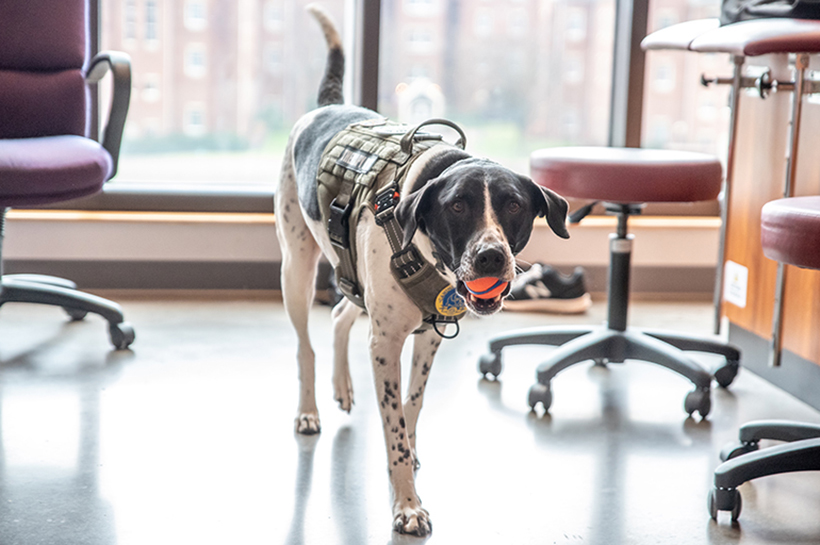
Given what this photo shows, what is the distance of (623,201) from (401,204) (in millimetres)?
960

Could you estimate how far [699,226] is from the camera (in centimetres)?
352

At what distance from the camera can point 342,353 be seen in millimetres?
2180

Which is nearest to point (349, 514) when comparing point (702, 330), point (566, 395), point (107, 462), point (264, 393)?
point (107, 462)

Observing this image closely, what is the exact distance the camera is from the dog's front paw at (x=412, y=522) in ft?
5.36

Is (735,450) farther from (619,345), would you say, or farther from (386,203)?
(386,203)

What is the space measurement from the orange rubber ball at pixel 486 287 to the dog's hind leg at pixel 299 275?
0.74m

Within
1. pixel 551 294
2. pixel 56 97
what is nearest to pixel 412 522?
pixel 551 294

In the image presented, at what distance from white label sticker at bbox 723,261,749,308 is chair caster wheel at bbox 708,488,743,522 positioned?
1127 millimetres

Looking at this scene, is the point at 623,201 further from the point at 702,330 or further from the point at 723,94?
the point at 723,94

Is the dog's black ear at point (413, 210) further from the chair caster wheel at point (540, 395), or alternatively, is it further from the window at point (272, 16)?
the window at point (272, 16)

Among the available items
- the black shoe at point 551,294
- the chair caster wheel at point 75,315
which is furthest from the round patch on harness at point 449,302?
the chair caster wheel at point 75,315

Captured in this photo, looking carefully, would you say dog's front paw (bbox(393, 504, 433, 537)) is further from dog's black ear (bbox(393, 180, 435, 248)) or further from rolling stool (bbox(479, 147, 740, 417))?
rolling stool (bbox(479, 147, 740, 417))

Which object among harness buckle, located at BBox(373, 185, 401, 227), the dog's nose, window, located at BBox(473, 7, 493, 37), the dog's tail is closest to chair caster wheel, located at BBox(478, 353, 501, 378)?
the dog's tail

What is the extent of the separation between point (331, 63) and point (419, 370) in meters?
0.85
